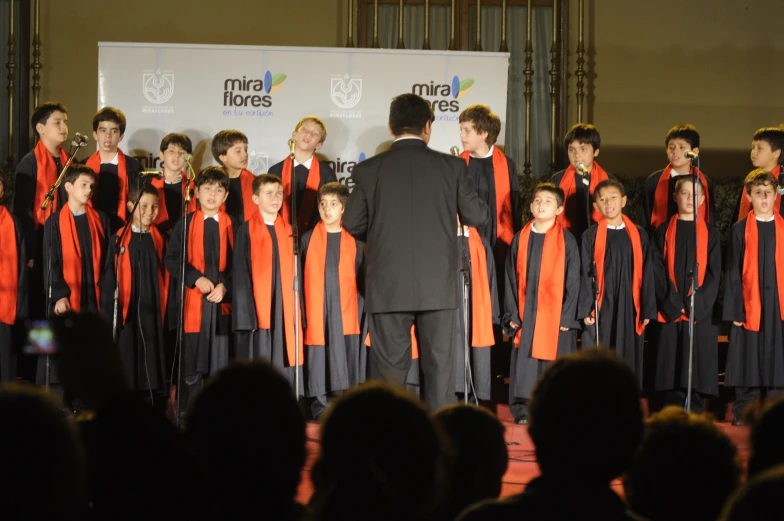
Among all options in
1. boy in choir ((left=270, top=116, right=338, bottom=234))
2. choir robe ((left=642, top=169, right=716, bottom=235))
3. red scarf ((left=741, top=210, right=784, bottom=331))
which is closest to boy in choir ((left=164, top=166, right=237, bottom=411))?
boy in choir ((left=270, top=116, right=338, bottom=234))

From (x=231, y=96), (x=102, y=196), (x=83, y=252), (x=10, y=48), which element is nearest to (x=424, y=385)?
(x=83, y=252)

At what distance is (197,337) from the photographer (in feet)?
19.8

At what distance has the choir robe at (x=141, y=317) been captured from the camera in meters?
6.05

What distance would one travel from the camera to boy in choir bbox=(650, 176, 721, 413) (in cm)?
614

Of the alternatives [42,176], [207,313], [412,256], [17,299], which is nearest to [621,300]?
[412,256]

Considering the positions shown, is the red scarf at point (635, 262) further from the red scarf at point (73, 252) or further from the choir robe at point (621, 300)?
the red scarf at point (73, 252)

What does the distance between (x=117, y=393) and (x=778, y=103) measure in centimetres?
947

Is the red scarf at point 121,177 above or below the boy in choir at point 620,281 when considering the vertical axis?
above

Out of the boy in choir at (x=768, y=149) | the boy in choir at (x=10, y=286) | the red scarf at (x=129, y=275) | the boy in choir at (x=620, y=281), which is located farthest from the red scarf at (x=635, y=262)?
the boy in choir at (x=10, y=286)

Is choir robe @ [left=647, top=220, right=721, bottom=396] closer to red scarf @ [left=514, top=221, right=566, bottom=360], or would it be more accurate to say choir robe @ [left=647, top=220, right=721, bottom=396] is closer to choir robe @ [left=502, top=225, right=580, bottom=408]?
choir robe @ [left=502, top=225, right=580, bottom=408]

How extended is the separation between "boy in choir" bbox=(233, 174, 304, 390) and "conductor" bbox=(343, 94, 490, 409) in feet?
4.90

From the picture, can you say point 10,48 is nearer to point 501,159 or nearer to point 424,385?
point 501,159

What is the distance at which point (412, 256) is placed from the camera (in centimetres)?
455

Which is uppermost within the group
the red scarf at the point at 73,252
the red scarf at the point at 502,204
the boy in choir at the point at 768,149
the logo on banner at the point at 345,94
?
the logo on banner at the point at 345,94
